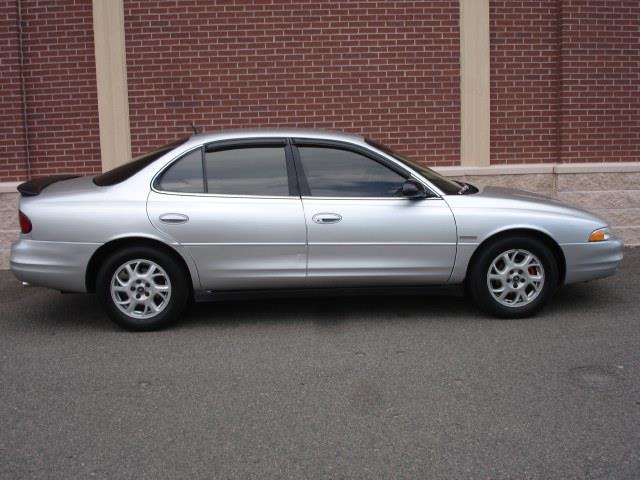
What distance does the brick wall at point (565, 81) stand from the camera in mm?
10031

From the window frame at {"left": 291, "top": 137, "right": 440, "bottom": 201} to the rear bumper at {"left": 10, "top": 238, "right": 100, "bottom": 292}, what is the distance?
171 cm

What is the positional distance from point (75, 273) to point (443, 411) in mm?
3250

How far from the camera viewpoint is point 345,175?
6.68 m

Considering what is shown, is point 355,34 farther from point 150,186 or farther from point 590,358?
point 590,358

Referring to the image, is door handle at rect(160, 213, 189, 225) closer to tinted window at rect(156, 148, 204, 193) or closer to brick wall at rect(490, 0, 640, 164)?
tinted window at rect(156, 148, 204, 193)

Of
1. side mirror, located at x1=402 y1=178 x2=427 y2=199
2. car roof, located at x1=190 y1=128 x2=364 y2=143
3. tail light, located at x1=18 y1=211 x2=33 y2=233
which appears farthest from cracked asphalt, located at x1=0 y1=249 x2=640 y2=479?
car roof, located at x1=190 y1=128 x2=364 y2=143

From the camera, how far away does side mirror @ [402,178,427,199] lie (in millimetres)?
6523

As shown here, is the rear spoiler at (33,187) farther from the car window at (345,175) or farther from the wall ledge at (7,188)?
the wall ledge at (7,188)

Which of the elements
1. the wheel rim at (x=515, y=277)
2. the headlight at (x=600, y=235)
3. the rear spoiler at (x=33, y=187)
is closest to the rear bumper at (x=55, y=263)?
the rear spoiler at (x=33, y=187)

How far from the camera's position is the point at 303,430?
14.5 feet

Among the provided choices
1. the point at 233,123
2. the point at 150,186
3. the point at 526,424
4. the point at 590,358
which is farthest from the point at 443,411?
the point at 233,123

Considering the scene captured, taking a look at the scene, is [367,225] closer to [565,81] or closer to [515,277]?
[515,277]

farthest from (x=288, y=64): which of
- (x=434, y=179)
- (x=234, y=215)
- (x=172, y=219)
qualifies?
(x=172, y=219)

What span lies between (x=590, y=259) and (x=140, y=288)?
3.70 m
